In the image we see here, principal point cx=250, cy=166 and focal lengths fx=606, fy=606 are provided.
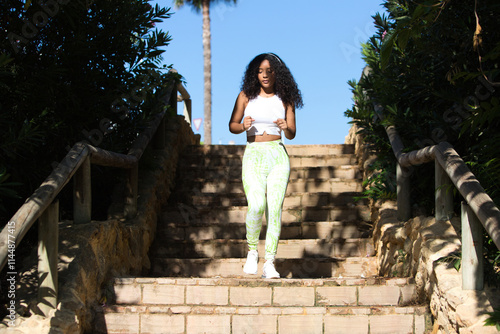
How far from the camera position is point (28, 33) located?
4.25m

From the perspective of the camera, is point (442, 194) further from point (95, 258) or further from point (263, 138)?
point (95, 258)

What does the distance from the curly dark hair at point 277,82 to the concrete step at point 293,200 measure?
2042 millimetres

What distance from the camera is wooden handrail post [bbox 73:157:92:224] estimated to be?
13.5 feet

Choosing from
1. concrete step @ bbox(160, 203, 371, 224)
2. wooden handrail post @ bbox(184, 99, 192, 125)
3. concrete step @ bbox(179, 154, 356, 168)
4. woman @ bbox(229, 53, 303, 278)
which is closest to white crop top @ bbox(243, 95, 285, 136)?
Result: woman @ bbox(229, 53, 303, 278)

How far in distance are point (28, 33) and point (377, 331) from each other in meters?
3.11

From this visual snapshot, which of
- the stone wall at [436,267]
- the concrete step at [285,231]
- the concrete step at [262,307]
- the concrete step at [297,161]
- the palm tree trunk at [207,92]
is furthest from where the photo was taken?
the palm tree trunk at [207,92]

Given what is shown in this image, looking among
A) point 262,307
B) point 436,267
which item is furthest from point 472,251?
point 262,307

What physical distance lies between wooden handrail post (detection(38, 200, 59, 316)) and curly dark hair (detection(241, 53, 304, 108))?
5.60ft

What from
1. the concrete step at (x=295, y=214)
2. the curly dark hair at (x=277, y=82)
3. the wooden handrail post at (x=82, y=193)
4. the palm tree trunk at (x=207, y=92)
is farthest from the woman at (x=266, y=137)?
the palm tree trunk at (x=207, y=92)

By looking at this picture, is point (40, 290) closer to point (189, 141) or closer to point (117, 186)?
point (117, 186)

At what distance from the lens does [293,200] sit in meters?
6.48

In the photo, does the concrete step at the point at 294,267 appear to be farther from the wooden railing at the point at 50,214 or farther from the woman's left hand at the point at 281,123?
the woman's left hand at the point at 281,123

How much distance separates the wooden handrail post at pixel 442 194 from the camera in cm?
401

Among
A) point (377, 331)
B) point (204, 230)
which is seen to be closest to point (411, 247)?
point (377, 331)
